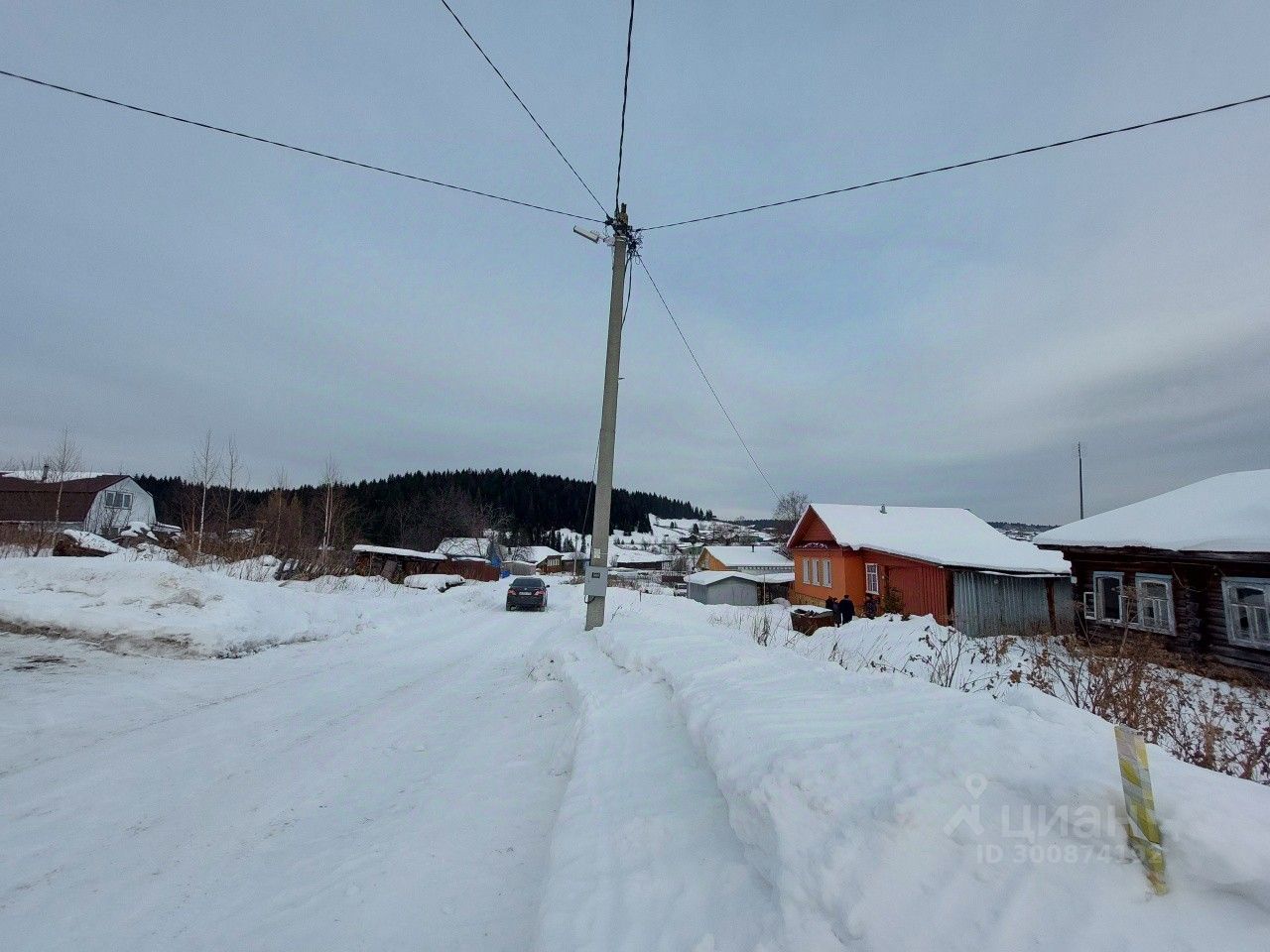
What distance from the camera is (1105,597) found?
15.5 m

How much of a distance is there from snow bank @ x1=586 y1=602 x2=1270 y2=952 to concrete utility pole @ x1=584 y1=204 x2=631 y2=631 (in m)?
7.49

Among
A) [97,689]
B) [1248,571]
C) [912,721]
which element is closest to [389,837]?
[912,721]

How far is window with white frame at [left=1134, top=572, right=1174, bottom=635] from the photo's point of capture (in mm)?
13539

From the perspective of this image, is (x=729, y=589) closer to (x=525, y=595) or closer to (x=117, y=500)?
(x=525, y=595)

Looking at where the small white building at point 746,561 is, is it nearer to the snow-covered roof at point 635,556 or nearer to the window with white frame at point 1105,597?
the snow-covered roof at point 635,556

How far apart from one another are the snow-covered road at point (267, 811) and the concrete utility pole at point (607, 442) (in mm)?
3548

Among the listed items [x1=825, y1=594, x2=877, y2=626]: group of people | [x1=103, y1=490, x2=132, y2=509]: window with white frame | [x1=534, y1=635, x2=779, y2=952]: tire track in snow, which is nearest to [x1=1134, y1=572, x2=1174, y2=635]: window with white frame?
[x1=825, y1=594, x2=877, y2=626]: group of people

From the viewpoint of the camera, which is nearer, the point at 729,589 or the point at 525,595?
the point at 525,595

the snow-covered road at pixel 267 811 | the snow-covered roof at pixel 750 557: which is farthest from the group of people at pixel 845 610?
the snow-covered roof at pixel 750 557

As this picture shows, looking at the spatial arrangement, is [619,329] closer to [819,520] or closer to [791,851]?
[791,851]

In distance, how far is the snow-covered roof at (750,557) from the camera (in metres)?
49.2

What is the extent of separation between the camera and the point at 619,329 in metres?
11.2

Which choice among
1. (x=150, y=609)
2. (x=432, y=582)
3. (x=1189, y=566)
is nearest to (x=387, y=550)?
(x=432, y=582)

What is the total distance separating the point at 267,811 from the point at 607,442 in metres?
7.83
